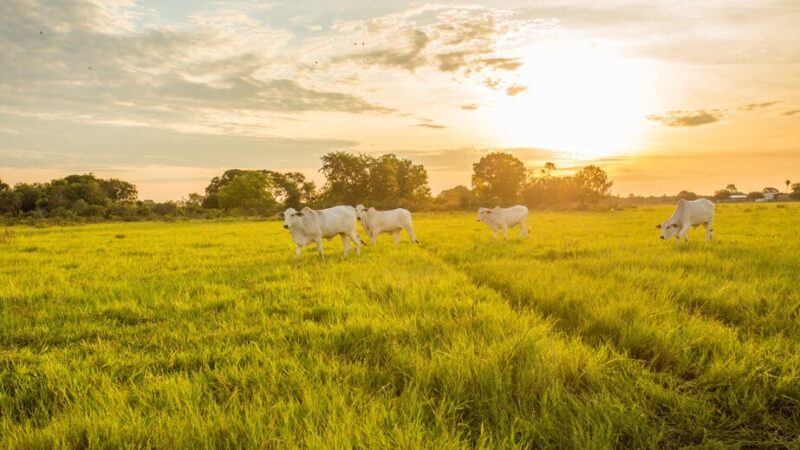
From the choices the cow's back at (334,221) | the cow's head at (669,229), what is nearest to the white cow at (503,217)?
the cow's head at (669,229)

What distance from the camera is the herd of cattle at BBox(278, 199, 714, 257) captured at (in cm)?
1216

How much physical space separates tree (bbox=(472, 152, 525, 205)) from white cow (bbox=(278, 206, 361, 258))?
5294cm

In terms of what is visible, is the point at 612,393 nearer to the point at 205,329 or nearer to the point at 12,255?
the point at 205,329

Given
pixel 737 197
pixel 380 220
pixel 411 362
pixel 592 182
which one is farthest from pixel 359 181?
pixel 737 197

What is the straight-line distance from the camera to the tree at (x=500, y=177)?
6631 cm

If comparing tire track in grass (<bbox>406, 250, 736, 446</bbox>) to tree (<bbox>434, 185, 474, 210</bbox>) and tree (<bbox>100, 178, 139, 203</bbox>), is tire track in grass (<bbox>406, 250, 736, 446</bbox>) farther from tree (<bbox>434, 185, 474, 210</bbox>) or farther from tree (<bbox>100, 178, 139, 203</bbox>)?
tree (<bbox>100, 178, 139, 203</bbox>)

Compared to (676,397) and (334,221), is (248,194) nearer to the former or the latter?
(334,221)

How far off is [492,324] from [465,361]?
4.24 feet

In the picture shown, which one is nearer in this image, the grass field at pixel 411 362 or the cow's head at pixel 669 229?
the grass field at pixel 411 362

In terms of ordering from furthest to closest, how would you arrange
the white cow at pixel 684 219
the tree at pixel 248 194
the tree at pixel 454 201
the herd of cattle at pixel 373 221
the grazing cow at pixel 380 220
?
the tree at pixel 248 194
the tree at pixel 454 201
the grazing cow at pixel 380 220
the white cow at pixel 684 219
the herd of cattle at pixel 373 221

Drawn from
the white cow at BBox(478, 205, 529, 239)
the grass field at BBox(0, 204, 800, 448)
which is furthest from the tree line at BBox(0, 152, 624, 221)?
the grass field at BBox(0, 204, 800, 448)

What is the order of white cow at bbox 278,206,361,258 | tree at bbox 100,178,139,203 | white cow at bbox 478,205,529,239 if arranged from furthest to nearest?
tree at bbox 100,178,139,203, white cow at bbox 478,205,529,239, white cow at bbox 278,206,361,258

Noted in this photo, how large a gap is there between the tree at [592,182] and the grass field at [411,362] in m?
60.3

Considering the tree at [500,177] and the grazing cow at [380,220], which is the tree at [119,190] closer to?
the tree at [500,177]
